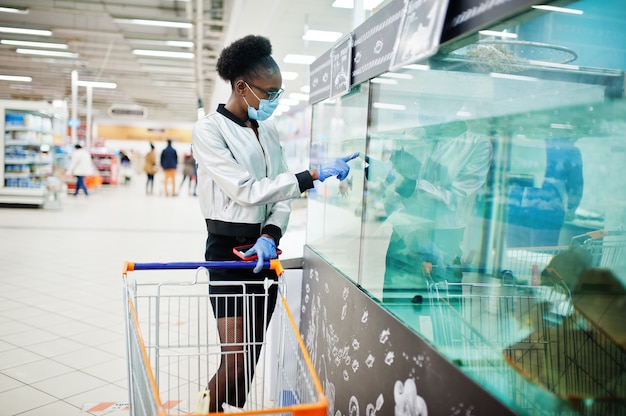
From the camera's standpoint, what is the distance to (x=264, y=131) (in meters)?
2.27

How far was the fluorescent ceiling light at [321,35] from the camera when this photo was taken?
691 centimetres

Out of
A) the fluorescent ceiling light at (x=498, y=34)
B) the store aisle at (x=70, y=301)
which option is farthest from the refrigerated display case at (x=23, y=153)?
the fluorescent ceiling light at (x=498, y=34)

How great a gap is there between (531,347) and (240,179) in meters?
1.18

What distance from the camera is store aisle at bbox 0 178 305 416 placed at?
297 cm

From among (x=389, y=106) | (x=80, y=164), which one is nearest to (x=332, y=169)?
(x=389, y=106)

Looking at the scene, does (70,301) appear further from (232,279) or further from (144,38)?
(144,38)

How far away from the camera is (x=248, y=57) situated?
2154 mm

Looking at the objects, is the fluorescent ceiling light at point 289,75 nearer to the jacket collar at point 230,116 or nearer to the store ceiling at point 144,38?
the store ceiling at point 144,38

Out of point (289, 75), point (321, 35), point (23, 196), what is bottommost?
point (23, 196)

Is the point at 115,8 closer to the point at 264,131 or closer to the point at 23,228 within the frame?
the point at 23,228

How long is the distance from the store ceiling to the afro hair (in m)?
1.75

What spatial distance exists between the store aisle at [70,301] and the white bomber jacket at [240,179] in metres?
1.11

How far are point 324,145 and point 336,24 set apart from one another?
3806mm

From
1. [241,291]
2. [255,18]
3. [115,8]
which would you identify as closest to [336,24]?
[255,18]
